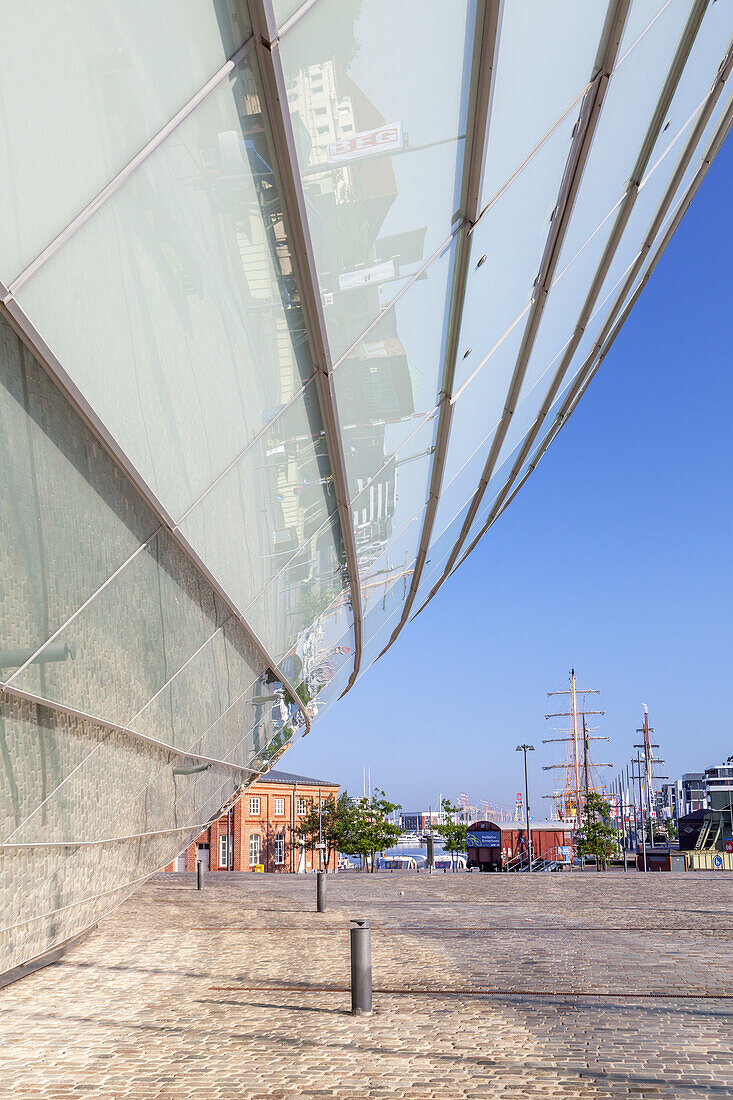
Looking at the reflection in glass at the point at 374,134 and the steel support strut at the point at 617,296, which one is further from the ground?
the steel support strut at the point at 617,296

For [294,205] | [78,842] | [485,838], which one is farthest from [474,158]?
[485,838]

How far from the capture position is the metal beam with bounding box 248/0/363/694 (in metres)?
3.03

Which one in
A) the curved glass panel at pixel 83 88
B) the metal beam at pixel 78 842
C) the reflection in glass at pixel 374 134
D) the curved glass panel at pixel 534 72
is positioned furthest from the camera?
the metal beam at pixel 78 842

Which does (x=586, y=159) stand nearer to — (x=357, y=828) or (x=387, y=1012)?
(x=387, y=1012)

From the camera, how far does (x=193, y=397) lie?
419 cm

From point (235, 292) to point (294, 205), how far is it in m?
0.46

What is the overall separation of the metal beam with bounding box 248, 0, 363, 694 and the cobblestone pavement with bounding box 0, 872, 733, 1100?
4.88m

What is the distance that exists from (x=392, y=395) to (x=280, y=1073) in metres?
5.35

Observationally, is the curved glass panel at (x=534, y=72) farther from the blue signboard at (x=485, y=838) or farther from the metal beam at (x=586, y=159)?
the blue signboard at (x=485, y=838)

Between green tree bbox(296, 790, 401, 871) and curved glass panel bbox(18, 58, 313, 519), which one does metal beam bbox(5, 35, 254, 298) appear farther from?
green tree bbox(296, 790, 401, 871)

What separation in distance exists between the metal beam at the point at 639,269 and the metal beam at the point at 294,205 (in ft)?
15.0

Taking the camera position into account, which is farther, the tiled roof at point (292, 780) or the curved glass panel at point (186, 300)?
the tiled roof at point (292, 780)

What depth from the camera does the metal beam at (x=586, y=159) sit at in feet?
15.9

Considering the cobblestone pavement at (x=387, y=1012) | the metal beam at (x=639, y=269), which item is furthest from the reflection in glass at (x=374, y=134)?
the cobblestone pavement at (x=387, y=1012)
